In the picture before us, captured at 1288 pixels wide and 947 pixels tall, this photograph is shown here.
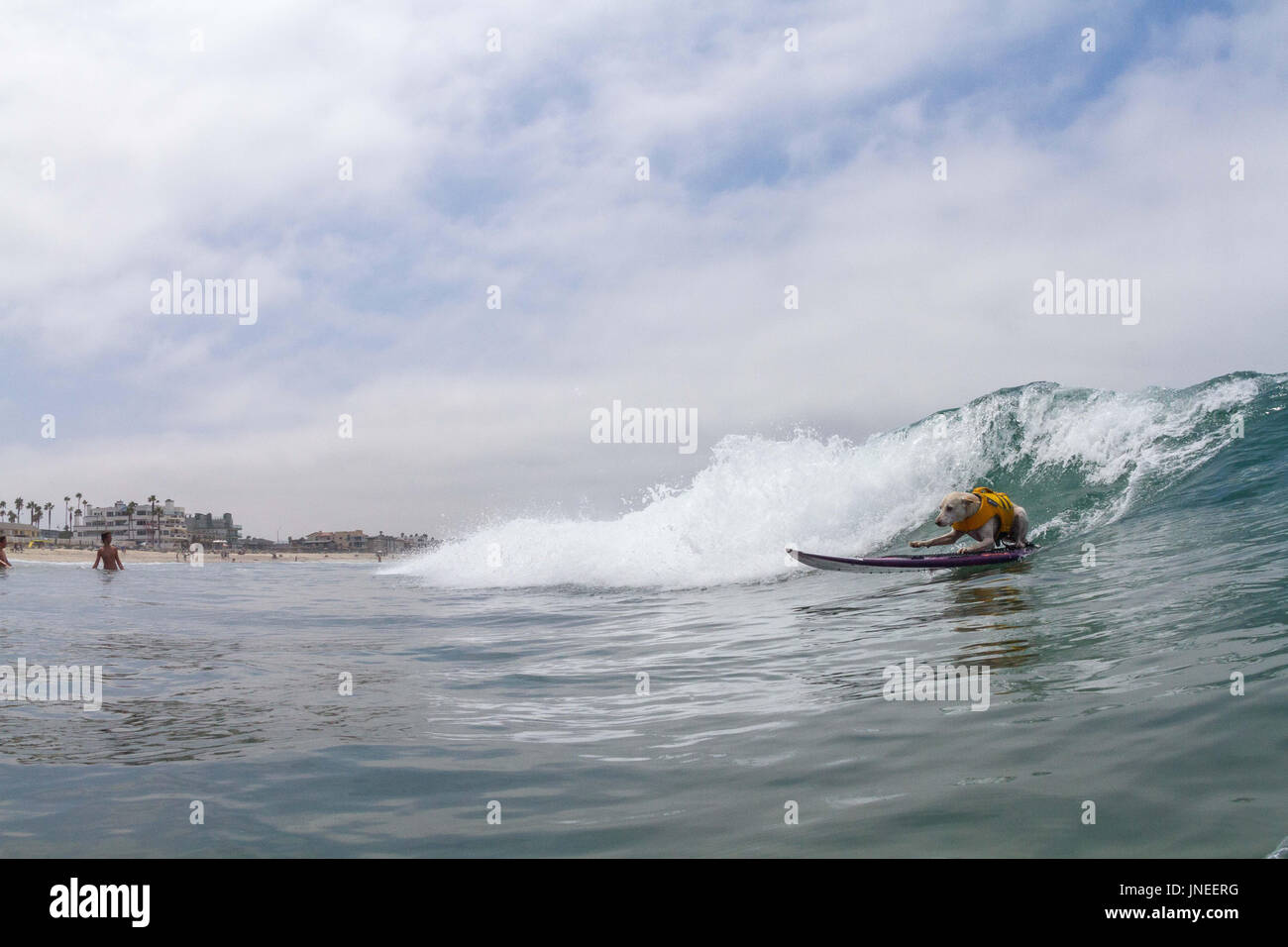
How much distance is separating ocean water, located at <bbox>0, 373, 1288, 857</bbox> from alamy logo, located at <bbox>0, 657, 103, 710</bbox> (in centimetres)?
19

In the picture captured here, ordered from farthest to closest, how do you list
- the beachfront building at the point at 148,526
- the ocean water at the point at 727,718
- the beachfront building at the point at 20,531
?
the beachfront building at the point at 148,526
the beachfront building at the point at 20,531
the ocean water at the point at 727,718

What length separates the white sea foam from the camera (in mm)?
16578

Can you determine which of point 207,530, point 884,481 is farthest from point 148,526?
point 884,481

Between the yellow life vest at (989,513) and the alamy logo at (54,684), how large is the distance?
11.0m

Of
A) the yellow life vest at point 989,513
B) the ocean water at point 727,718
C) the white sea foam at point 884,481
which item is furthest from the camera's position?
the white sea foam at point 884,481

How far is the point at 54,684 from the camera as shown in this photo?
24.0ft

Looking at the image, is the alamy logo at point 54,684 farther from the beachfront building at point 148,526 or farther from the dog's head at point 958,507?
the beachfront building at point 148,526

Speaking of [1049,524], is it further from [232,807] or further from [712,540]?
[232,807]

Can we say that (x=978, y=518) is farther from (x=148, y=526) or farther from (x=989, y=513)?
(x=148, y=526)

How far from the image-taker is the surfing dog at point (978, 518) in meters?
12.5
